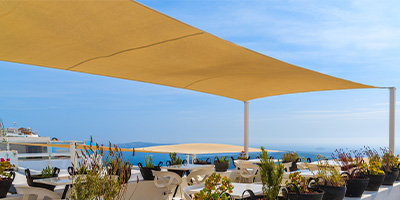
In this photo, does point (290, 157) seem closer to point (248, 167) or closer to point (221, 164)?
point (248, 167)

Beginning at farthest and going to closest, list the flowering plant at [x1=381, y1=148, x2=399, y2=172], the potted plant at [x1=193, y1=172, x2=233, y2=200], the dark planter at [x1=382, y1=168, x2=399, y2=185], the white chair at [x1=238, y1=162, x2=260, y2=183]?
the white chair at [x1=238, y1=162, x2=260, y2=183]
the flowering plant at [x1=381, y1=148, x2=399, y2=172]
the dark planter at [x1=382, y1=168, x2=399, y2=185]
the potted plant at [x1=193, y1=172, x2=233, y2=200]

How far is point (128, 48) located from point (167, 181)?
264cm

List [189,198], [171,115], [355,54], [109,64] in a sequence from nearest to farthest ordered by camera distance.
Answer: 1. [189,198]
2. [109,64]
3. [355,54]
4. [171,115]

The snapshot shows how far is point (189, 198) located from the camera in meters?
3.75

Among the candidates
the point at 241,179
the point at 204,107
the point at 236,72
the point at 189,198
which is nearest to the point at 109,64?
the point at 236,72

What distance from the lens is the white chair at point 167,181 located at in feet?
19.7

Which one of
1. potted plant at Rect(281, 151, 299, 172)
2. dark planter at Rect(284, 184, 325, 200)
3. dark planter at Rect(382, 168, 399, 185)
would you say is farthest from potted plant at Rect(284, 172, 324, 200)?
potted plant at Rect(281, 151, 299, 172)

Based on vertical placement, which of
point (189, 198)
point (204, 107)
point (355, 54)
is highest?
point (355, 54)

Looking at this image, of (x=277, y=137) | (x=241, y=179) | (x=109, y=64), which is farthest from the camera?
(x=277, y=137)

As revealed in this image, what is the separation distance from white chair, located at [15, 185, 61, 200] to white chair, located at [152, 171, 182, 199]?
1.80 meters

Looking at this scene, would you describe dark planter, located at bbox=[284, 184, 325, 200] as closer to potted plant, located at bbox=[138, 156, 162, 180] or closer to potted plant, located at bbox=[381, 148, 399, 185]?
potted plant, located at bbox=[381, 148, 399, 185]

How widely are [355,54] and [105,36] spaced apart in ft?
23.5

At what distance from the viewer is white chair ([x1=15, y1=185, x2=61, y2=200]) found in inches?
175

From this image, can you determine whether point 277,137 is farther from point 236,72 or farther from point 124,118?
point 236,72
